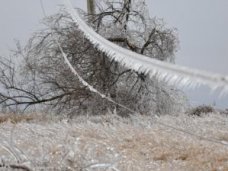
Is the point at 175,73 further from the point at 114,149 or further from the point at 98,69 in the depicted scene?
the point at 98,69

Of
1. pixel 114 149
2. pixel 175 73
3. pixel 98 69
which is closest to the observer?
pixel 175 73

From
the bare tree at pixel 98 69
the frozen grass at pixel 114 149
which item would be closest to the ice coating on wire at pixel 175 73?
the frozen grass at pixel 114 149

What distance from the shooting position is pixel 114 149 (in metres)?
4.42

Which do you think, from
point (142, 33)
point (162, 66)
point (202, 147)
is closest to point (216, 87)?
point (162, 66)

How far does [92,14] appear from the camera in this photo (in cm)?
1309

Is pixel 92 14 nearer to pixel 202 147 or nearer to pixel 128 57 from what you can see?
pixel 202 147

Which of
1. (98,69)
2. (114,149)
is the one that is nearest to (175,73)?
(114,149)

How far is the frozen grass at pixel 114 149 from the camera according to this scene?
11.0 feet

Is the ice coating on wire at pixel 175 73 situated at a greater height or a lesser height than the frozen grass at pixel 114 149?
greater

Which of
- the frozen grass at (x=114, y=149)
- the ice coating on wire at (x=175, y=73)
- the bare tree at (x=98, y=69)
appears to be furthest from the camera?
the bare tree at (x=98, y=69)

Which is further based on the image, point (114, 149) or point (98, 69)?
point (98, 69)

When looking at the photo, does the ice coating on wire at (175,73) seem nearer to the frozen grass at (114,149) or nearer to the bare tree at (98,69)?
the frozen grass at (114,149)

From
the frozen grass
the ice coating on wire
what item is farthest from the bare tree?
the ice coating on wire

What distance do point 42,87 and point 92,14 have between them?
2.22 metres
